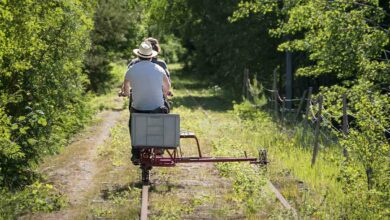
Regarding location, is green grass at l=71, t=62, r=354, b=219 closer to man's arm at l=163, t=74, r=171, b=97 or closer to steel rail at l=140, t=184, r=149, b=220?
steel rail at l=140, t=184, r=149, b=220

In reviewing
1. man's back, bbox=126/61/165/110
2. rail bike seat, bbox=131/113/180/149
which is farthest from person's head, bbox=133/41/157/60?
rail bike seat, bbox=131/113/180/149

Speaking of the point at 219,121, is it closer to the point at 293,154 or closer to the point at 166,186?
the point at 293,154

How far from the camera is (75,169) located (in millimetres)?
13406

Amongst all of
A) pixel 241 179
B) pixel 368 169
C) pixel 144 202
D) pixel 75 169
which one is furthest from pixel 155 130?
pixel 75 169

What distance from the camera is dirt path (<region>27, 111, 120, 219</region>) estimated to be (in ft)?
33.5

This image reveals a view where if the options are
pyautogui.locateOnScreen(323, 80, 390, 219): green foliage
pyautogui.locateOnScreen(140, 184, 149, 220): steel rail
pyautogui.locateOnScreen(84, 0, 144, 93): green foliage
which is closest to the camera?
pyautogui.locateOnScreen(140, 184, 149, 220): steel rail

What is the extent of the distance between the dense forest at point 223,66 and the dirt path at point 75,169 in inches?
14.6

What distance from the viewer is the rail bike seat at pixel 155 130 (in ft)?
33.3

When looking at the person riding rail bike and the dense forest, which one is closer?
the dense forest

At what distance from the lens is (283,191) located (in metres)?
10.9

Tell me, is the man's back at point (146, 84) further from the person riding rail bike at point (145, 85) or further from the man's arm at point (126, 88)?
the man's arm at point (126, 88)

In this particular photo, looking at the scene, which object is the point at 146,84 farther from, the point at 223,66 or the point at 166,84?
the point at 223,66

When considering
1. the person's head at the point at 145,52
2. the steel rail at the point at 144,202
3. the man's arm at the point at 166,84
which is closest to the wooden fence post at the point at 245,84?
the man's arm at the point at 166,84

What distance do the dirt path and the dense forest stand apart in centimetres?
37
